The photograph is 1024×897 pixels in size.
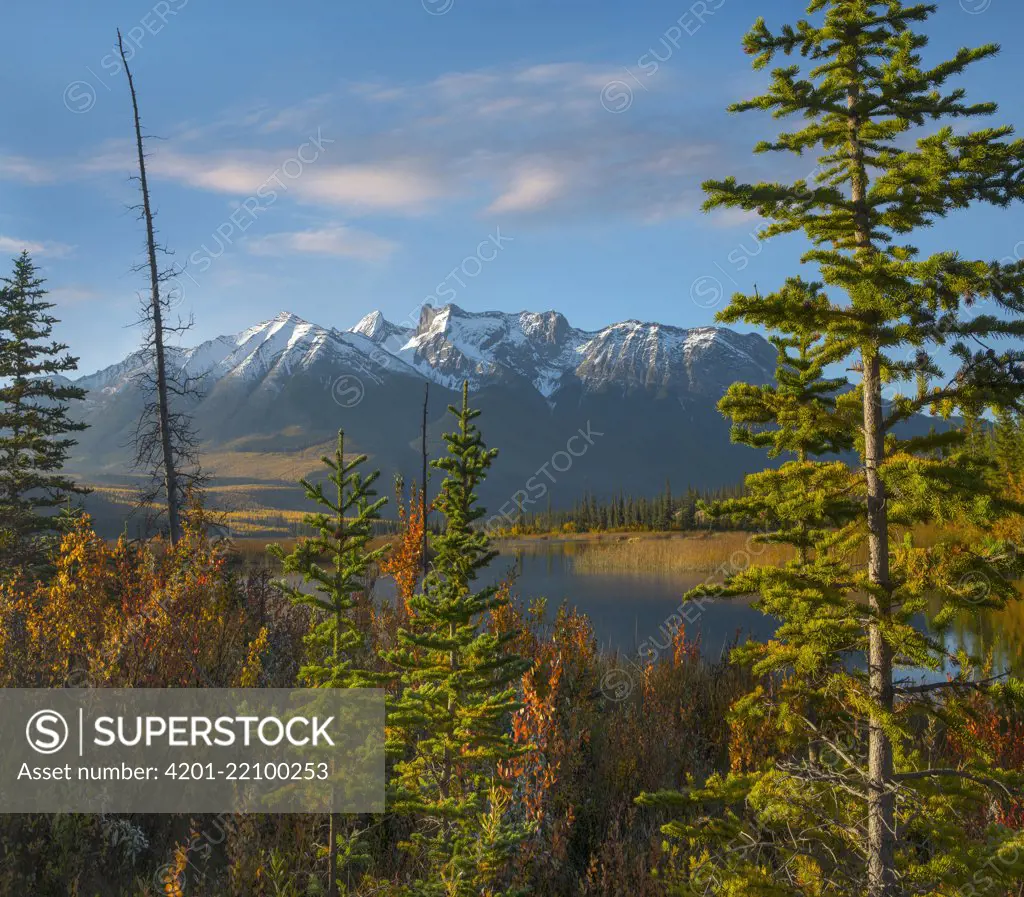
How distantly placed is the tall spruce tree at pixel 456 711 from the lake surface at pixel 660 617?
4.31 m

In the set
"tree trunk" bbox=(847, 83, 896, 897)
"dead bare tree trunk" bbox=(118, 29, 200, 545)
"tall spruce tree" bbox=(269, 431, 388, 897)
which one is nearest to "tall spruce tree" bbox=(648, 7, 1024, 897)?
"tree trunk" bbox=(847, 83, 896, 897)

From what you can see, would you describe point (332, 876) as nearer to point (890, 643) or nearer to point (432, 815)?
point (432, 815)

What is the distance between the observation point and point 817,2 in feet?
12.9

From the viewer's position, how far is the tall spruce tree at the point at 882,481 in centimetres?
332

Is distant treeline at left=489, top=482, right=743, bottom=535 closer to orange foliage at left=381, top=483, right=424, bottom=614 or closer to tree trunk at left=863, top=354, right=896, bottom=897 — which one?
orange foliage at left=381, top=483, right=424, bottom=614

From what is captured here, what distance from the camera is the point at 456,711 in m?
4.27

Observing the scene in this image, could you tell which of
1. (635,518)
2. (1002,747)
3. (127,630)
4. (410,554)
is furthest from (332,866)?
(635,518)

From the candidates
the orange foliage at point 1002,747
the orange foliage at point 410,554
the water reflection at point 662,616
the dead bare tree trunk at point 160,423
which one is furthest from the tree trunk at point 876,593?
the dead bare tree trunk at point 160,423

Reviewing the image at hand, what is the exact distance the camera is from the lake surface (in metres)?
14.8

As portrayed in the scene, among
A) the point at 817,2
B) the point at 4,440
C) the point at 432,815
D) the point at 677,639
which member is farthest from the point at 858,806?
the point at 4,440

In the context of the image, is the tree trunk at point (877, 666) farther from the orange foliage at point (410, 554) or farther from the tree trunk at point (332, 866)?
the orange foliage at point (410, 554)

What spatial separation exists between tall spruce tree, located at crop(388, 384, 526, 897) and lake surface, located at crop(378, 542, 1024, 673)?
431 centimetres

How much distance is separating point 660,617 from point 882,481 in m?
18.2

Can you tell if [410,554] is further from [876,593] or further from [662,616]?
[662,616]
